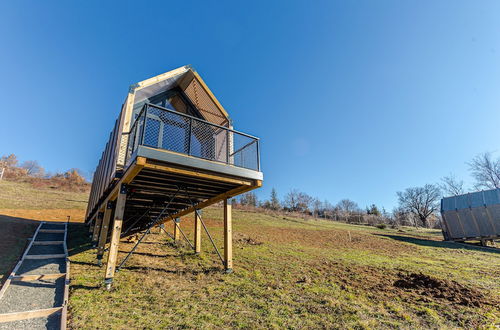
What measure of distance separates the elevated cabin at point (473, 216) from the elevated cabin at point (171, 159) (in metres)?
20.0

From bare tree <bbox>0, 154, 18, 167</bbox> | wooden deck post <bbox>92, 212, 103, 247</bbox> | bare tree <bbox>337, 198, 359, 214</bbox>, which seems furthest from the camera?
bare tree <bbox>337, 198, 359, 214</bbox>

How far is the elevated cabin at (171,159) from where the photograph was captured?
5359mm

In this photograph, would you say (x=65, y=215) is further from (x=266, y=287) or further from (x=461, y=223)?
(x=461, y=223)

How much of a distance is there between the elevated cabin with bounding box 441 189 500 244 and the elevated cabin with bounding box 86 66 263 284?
2000 cm

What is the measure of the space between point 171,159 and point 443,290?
299 inches

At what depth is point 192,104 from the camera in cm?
1031

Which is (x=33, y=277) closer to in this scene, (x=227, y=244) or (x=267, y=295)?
(x=227, y=244)

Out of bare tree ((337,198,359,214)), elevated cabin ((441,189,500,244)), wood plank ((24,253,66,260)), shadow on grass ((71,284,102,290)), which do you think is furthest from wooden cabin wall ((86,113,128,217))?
bare tree ((337,198,359,214))

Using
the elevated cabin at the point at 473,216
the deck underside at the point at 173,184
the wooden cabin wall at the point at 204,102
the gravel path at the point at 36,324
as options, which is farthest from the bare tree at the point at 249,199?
the gravel path at the point at 36,324

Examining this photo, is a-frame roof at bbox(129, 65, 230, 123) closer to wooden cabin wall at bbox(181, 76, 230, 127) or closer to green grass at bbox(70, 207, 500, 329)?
wooden cabin wall at bbox(181, 76, 230, 127)

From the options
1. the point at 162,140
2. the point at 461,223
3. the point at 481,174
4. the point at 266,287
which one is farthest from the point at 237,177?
the point at 481,174

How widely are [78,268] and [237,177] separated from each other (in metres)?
5.43

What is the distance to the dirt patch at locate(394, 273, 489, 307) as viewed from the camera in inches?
195

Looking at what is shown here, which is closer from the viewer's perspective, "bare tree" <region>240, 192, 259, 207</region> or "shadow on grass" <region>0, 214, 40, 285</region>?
"shadow on grass" <region>0, 214, 40, 285</region>
